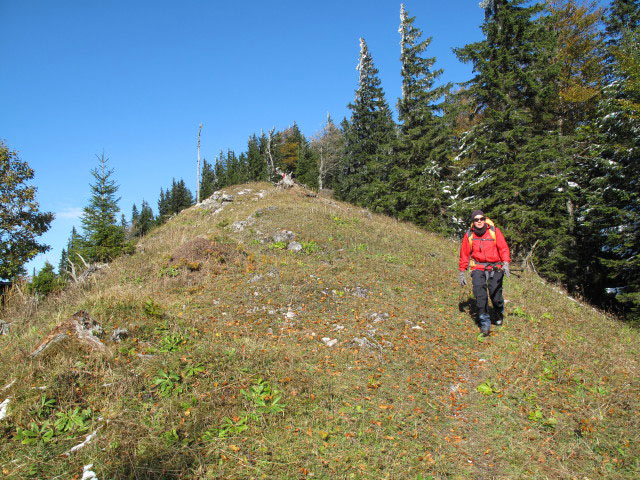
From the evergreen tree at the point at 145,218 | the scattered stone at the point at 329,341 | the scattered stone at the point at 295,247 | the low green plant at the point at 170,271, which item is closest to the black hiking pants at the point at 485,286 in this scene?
the scattered stone at the point at 329,341

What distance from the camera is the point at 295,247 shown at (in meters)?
11.4

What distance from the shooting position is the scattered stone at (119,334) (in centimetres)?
516

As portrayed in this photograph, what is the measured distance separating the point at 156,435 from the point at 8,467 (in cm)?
127

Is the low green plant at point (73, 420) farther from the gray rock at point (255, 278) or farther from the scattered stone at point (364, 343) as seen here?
the gray rock at point (255, 278)

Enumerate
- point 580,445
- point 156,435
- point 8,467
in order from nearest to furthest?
point 8,467 < point 156,435 < point 580,445

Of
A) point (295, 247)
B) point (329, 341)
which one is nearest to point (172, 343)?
point (329, 341)

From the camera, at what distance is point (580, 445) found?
13.1 ft

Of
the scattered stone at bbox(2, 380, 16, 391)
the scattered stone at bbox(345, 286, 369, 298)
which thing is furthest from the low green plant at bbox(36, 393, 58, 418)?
the scattered stone at bbox(345, 286, 369, 298)

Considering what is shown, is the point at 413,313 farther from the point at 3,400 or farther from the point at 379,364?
the point at 3,400

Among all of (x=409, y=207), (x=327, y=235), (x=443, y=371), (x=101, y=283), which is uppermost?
(x=409, y=207)

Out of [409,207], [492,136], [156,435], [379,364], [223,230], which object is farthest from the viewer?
[409,207]

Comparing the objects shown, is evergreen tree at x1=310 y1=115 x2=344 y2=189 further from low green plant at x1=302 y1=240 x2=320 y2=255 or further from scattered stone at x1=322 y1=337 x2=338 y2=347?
scattered stone at x1=322 y1=337 x2=338 y2=347

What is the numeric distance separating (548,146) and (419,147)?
7.68 meters

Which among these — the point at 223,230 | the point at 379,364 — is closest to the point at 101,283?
the point at 223,230
